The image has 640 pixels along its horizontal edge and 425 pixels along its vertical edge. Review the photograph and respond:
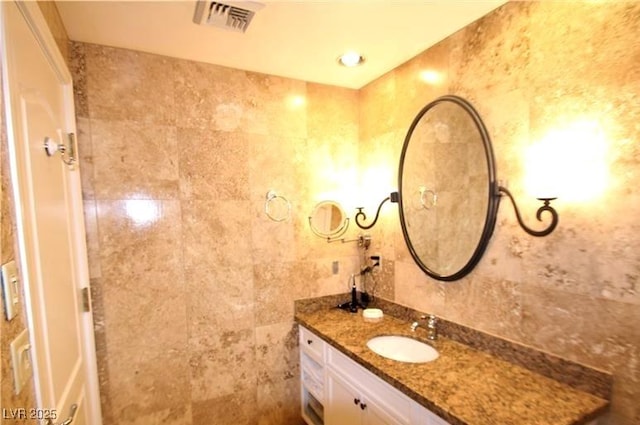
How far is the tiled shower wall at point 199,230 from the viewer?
1710 millimetres

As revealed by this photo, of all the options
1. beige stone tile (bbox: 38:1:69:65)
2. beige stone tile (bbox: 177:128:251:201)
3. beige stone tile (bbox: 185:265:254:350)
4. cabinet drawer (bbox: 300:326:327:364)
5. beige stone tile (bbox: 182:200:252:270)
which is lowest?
cabinet drawer (bbox: 300:326:327:364)

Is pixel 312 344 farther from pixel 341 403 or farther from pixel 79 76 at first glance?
pixel 79 76

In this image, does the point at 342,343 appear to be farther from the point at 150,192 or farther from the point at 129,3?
the point at 129,3

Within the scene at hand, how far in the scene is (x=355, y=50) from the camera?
70.9 inches

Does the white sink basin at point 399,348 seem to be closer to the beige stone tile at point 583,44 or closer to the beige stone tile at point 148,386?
the beige stone tile at point 148,386

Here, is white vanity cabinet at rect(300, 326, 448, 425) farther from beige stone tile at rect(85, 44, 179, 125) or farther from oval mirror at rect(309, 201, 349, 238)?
beige stone tile at rect(85, 44, 179, 125)

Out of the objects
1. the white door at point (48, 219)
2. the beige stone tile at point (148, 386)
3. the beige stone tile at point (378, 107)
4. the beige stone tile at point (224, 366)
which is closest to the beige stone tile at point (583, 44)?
the beige stone tile at point (378, 107)

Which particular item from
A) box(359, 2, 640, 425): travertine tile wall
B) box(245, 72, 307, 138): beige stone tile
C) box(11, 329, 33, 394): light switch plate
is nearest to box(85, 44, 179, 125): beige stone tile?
box(245, 72, 307, 138): beige stone tile

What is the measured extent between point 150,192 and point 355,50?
1426mm

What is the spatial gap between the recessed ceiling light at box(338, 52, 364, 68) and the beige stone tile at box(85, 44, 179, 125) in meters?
1.00

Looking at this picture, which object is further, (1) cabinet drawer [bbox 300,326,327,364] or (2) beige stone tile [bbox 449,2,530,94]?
(1) cabinet drawer [bbox 300,326,327,364]

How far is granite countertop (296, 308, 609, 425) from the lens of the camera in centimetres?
106

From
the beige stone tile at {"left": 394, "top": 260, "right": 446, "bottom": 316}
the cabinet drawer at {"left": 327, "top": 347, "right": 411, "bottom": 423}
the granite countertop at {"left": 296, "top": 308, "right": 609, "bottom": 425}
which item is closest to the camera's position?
the granite countertop at {"left": 296, "top": 308, "right": 609, "bottom": 425}

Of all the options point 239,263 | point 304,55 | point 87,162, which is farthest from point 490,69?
point 87,162
